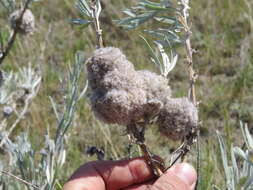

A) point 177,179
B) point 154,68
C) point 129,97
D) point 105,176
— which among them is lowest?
point 154,68

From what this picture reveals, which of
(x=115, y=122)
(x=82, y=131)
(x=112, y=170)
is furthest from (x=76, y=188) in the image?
(x=82, y=131)

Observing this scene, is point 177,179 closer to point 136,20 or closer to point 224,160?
point 224,160

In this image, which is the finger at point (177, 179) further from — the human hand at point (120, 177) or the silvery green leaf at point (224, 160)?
the silvery green leaf at point (224, 160)

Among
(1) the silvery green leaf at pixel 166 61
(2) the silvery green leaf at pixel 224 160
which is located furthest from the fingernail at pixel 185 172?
(1) the silvery green leaf at pixel 166 61

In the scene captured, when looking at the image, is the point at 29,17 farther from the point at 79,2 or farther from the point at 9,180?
the point at 79,2

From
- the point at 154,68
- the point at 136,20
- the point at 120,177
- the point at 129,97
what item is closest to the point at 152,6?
the point at 136,20

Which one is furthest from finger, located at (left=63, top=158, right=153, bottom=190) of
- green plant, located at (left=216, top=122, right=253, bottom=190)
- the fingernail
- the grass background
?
the grass background
